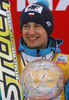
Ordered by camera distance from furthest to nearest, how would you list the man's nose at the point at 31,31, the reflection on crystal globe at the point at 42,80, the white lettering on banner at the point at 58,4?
1. the white lettering on banner at the point at 58,4
2. the man's nose at the point at 31,31
3. the reflection on crystal globe at the point at 42,80

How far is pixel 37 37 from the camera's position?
1.32 m

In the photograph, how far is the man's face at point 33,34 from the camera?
4.21 ft

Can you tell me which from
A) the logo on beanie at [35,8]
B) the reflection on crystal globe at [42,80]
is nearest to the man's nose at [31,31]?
the logo on beanie at [35,8]

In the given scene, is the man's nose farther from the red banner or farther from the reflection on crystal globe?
the red banner

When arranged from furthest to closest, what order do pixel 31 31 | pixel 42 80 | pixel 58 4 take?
pixel 58 4 < pixel 31 31 < pixel 42 80

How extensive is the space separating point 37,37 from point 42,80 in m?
0.46

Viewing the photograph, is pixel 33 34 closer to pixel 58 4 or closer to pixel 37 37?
pixel 37 37

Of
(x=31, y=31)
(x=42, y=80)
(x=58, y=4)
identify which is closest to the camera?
(x=42, y=80)

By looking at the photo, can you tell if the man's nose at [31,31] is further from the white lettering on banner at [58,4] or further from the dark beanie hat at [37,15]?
the white lettering on banner at [58,4]

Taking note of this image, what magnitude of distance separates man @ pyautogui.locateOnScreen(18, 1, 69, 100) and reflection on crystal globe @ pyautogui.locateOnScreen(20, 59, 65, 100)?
29cm

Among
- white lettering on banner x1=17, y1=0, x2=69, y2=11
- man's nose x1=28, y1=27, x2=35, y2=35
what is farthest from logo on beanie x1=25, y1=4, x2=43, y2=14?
white lettering on banner x1=17, y1=0, x2=69, y2=11

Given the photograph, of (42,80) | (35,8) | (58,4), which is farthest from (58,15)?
(42,80)

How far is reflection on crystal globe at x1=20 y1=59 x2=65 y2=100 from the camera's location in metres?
0.91

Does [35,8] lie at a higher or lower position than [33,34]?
higher
